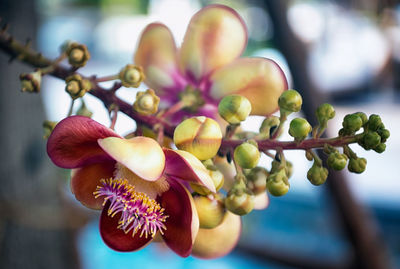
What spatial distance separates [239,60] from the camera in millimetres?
447

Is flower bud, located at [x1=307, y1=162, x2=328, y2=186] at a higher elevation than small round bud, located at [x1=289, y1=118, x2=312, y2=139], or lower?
lower

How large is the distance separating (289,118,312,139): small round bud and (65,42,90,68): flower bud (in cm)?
19

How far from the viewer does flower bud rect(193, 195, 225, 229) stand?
38 centimetres

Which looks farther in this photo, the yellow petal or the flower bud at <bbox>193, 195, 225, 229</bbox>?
the yellow petal

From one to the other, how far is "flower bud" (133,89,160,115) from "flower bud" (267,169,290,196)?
11 cm

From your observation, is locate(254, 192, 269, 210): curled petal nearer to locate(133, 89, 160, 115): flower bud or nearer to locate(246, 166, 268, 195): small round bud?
locate(246, 166, 268, 195): small round bud

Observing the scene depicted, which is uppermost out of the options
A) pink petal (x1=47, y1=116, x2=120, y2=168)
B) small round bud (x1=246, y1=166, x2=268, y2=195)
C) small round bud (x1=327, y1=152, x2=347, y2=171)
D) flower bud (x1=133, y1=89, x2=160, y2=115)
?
small round bud (x1=327, y1=152, x2=347, y2=171)

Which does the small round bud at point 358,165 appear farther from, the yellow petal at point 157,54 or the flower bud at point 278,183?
the yellow petal at point 157,54

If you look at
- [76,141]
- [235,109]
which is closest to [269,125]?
[235,109]

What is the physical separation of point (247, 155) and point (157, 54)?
20 cm

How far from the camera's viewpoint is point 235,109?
373 mm

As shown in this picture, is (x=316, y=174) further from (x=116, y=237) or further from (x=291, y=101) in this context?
(x=116, y=237)

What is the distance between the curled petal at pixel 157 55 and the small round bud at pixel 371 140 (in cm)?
23

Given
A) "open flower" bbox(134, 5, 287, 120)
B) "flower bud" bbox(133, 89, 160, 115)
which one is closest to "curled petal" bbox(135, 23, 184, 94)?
"open flower" bbox(134, 5, 287, 120)
